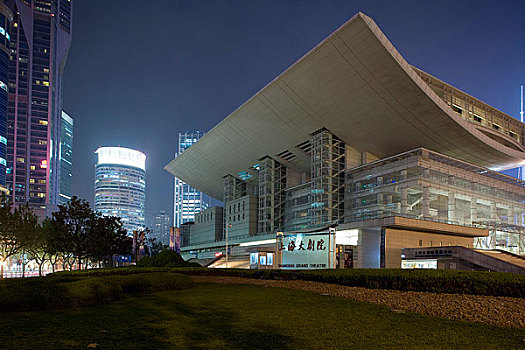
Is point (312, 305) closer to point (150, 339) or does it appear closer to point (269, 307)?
point (269, 307)

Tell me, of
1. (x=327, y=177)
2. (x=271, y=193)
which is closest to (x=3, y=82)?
(x=271, y=193)

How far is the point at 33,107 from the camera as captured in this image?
454 ft

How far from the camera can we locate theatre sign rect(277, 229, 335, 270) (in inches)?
984

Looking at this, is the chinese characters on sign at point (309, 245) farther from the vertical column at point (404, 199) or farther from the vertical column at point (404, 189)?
the vertical column at point (404, 189)

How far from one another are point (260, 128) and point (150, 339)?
52.6 metres

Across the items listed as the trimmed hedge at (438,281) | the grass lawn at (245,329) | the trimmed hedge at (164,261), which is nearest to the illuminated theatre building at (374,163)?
the trimmed hedge at (164,261)

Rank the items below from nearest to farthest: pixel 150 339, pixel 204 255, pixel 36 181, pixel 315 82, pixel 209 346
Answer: pixel 209 346
pixel 150 339
pixel 315 82
pixel 204 255
pixel 36 181

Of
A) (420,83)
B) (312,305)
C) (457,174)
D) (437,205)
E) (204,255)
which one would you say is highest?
(420,83)

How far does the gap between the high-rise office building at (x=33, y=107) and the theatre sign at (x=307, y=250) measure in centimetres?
12348

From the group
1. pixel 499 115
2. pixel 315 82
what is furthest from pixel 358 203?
pixel 499 115

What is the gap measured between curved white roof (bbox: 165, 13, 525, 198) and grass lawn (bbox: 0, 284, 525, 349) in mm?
33863

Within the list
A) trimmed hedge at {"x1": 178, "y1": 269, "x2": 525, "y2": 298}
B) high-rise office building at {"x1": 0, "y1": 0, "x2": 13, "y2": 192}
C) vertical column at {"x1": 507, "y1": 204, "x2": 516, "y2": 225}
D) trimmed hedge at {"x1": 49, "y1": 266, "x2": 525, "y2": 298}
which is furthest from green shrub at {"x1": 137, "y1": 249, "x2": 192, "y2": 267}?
high-rise office building at {"x1": 0, "y1": 0, "x2": 13, "y2": 192}

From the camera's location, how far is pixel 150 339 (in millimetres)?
7109

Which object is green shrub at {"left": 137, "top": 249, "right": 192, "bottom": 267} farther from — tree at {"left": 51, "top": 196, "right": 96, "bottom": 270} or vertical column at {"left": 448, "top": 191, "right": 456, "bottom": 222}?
vertical column at {"left": 448, "top": 191, "right": 456, "bottom": 222}
